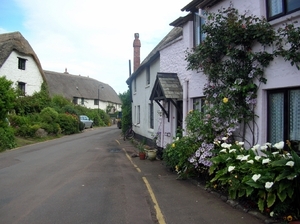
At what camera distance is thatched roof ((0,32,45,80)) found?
2803 cm

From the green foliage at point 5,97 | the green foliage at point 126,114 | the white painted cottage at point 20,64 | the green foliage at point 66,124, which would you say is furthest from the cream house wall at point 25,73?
the green foliage at point 5,97

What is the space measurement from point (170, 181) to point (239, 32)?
4.52 m

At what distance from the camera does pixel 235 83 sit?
702cm

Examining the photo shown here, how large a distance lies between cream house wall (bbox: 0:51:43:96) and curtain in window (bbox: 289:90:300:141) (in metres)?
27.8

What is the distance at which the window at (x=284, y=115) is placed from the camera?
231 inches

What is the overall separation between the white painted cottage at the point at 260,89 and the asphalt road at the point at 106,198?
86.5 inches

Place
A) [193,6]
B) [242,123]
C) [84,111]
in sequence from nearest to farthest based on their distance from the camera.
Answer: [242,123] < [193,6] < [84,111]

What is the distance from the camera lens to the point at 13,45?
28906 mm

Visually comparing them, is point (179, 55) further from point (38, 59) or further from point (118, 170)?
point (38, 59)

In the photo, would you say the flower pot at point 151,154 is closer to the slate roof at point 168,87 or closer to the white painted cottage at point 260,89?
the white painted cottage at point 260,89

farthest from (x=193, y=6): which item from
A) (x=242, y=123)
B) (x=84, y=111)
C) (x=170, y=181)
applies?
(x=84, y=111)

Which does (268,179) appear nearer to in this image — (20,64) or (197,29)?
(197,29)

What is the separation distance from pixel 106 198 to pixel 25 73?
2831cm

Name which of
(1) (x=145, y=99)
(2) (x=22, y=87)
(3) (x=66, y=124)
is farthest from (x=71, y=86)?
(1) (x=145, y=99)
